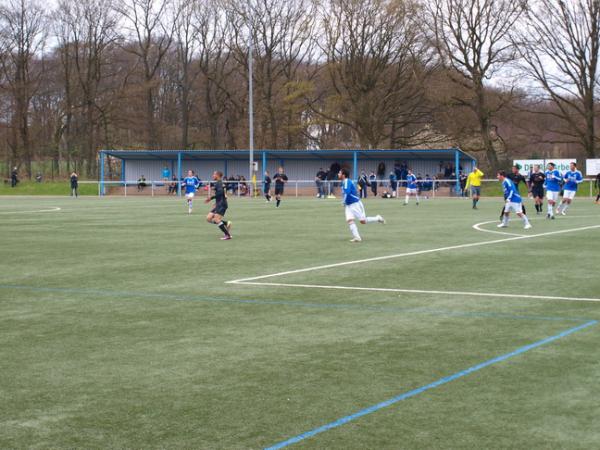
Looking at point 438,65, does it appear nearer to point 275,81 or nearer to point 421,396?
point 275,81

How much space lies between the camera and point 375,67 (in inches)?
2500

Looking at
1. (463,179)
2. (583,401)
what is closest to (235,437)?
(583,401)

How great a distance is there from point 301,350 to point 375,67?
189 ft

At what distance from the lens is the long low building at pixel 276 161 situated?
5628 cm

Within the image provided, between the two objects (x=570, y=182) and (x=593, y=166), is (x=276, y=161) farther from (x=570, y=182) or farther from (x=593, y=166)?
(x=570, y=182)

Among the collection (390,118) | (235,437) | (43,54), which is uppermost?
(43,54)

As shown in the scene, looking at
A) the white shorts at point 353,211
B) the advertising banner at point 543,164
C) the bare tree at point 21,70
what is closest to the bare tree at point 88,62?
the bare tree at point 21,70

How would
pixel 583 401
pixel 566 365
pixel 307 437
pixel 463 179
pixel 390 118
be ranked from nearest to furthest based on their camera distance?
pixel 307 437 → pixel 583 401 → pixel 566 365 → pixel 463 179 → pixel 390 118

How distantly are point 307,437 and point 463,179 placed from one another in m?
48.7

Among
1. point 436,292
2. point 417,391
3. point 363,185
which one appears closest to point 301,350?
point 417,391

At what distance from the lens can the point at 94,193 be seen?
60844 millimetres

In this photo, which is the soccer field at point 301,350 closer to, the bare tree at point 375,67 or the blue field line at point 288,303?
the blue field line at point 288,303

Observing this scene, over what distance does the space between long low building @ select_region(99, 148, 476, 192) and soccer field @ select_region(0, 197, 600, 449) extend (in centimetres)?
4022

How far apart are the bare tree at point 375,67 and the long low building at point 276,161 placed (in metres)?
6.88
